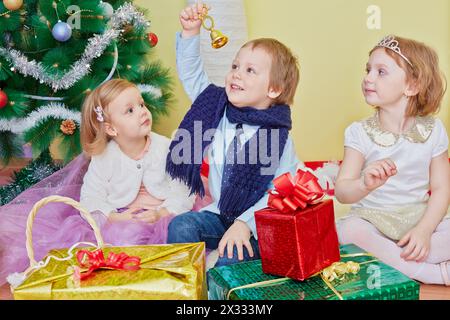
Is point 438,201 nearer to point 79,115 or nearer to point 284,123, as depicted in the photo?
point 284,123

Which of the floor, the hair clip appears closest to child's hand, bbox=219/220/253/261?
the floor

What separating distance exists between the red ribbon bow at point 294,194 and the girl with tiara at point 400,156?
381 millimetres

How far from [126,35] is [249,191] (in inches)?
33.2

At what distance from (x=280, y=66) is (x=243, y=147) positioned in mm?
238

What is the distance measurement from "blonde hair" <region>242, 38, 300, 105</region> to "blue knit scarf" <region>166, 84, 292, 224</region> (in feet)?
0.18

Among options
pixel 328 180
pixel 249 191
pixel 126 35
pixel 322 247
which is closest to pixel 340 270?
pixel 322 247

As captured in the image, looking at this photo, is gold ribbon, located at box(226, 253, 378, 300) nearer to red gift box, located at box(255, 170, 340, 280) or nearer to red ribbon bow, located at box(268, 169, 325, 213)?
red gift box, located at box(255, 170, 340, 280)

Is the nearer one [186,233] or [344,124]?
[186,233]

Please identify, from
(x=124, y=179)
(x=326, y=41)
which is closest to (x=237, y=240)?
(x=124, y=179)

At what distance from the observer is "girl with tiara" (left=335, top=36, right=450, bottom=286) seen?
1.42 m

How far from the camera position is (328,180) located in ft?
6.67

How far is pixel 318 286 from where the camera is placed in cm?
99

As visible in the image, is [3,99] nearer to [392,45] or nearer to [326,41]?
[392,45]

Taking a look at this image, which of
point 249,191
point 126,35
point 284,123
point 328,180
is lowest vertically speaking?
point 328,180
